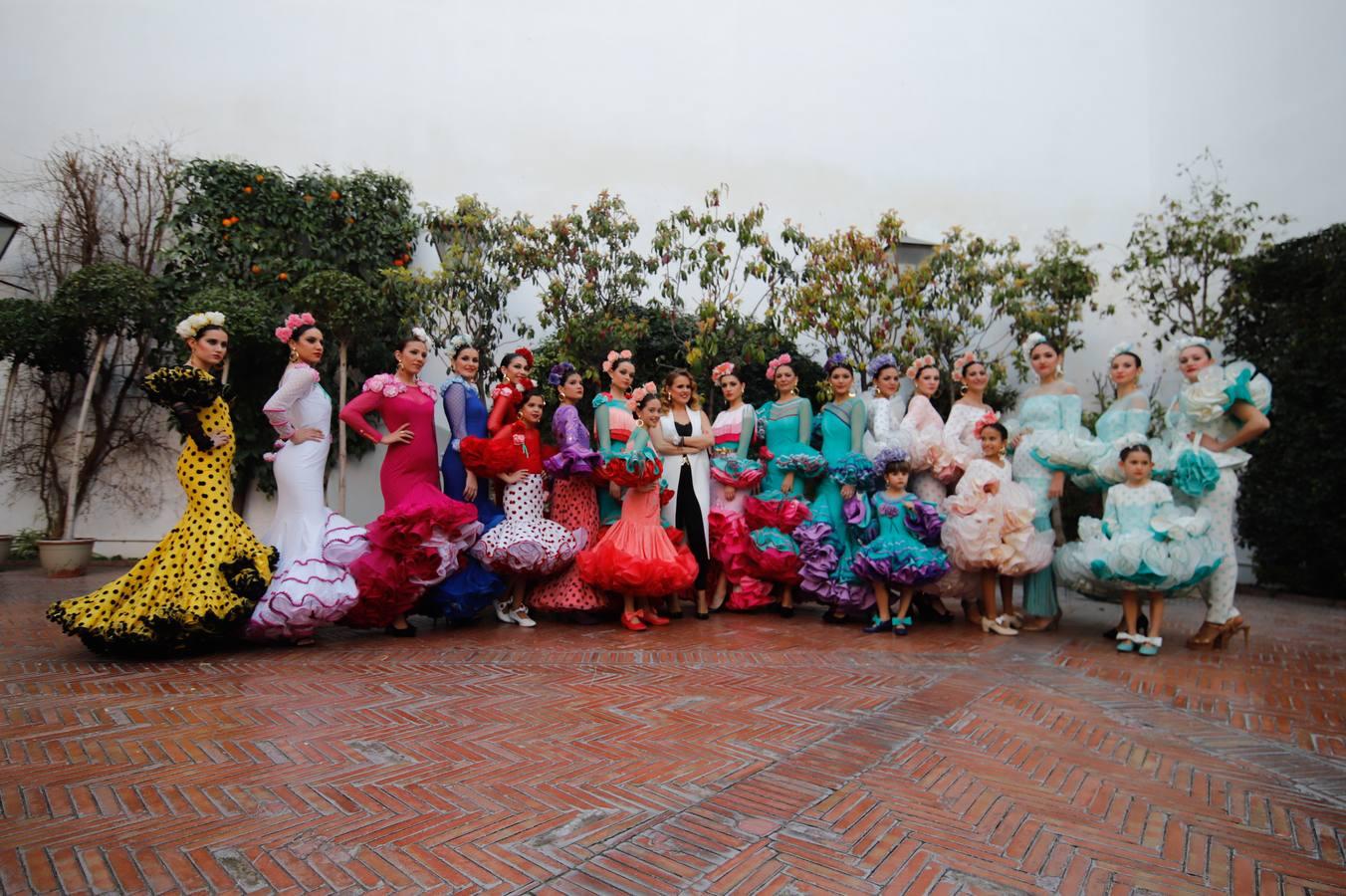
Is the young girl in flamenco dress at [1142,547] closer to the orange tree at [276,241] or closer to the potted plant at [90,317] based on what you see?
the orange tree at [276,241]

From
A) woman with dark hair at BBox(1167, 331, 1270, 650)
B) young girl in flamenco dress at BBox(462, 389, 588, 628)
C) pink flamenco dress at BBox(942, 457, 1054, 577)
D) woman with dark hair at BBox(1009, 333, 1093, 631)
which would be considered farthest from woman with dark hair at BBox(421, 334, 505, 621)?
woman with dark hair at BBox(1167, 331, 1270, 650)

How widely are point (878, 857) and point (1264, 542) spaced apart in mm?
9427

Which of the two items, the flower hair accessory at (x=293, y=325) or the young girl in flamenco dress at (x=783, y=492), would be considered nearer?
the flower hair accessory at (x=293, y=325)

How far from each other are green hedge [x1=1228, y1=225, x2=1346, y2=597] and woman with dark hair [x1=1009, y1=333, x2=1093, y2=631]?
4376 millimetres

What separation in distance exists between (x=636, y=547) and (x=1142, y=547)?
12.0 ft

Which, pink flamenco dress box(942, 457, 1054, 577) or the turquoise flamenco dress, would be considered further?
the turquoise flamenco dress

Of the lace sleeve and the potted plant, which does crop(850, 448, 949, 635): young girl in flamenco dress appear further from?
the potted plant

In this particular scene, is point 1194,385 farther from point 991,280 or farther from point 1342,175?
point 1342,175

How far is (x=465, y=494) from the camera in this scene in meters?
6.21

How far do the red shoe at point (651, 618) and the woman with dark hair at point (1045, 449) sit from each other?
3.00 meters

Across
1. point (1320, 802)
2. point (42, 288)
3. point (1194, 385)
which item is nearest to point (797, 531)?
point (1194, 385)

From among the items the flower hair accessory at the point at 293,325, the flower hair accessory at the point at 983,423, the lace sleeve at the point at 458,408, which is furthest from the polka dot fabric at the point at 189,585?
the flower hair accessory at the point at 983,423

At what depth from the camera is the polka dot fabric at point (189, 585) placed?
4.70 metres

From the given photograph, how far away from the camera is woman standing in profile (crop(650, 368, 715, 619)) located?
6.80 metres
